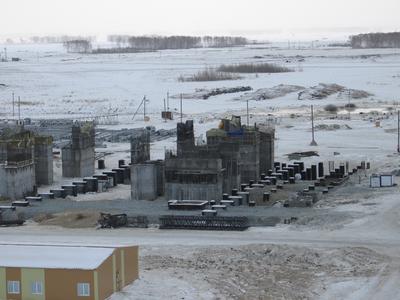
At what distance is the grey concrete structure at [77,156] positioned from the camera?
40844 mm

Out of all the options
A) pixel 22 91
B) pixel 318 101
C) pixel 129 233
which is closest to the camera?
pixel 129 233

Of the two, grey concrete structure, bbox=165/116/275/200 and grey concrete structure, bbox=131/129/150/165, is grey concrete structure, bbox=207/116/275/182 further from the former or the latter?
grey concrete structure, bbox=131/129/150/165

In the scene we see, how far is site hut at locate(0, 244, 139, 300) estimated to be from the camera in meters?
20.2

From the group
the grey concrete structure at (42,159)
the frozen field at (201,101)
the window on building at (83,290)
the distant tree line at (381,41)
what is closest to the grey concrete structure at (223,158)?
the grey concrete structure at (42,159)

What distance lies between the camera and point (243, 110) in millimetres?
66562

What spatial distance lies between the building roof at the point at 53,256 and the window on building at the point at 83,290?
1.28ft

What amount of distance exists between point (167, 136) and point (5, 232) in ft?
79.7

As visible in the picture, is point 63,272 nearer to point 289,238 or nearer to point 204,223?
point 289,238

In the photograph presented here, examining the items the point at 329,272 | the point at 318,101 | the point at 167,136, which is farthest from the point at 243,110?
the point at 329,272

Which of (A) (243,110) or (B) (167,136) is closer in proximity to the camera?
A: (B) (167,136)

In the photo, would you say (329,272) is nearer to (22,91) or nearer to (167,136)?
(167,136)

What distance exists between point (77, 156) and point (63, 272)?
20.9 metres

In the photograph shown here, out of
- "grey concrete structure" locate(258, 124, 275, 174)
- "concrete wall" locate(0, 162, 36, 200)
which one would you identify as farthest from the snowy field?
"grey concrete structure" locate(258, 124, 275, 174)

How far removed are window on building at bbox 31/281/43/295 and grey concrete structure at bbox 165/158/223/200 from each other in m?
13.5
